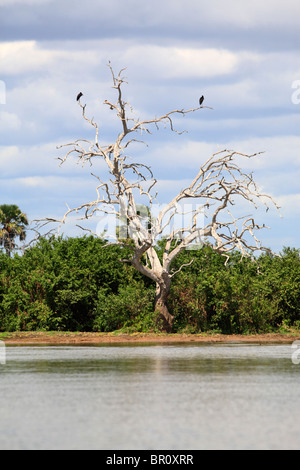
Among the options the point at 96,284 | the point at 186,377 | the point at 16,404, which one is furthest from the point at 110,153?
the point at 16,404

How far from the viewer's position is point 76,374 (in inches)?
644

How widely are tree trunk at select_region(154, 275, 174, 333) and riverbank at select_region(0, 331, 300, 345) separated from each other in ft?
3.34

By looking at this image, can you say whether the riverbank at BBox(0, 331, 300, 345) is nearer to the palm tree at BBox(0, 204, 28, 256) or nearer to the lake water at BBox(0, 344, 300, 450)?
the lake water at BBox(0, 344, 300, 450)

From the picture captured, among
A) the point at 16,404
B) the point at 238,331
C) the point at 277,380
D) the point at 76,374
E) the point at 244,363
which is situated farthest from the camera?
the point at 238,331

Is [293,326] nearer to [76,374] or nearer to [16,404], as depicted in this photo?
[76,374]

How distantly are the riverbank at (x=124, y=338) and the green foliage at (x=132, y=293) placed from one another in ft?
4.23

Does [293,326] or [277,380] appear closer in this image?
[277,380]

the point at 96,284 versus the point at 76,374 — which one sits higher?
the point at 96,284

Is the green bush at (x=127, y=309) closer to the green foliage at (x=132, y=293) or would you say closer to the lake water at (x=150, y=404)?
the green foliage at (x=132, y=293)

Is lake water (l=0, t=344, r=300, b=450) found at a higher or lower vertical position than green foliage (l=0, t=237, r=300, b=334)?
lower

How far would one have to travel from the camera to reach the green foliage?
3494 cm

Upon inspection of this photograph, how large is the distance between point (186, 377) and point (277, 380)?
6.07 feet

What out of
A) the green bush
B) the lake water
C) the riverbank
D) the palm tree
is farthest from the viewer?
the palm tree

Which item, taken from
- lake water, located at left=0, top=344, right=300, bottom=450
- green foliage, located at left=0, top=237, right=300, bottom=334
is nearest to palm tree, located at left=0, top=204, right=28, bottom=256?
green foliage, located at left=0, top=237, right=300, bottom=334
